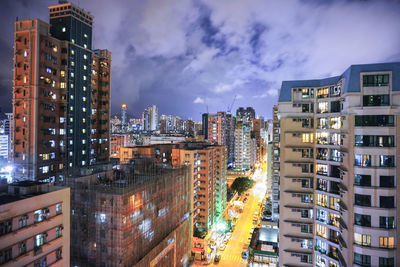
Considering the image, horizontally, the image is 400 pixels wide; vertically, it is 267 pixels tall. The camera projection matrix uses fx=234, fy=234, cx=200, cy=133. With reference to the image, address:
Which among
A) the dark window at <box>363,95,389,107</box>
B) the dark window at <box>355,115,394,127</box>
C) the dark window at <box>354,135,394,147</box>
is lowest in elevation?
the dark window at <box>354,135,394,147</box>

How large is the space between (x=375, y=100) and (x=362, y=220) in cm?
1073

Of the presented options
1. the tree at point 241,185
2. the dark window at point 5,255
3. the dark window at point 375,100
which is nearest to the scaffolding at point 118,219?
the dark window at point 5,255

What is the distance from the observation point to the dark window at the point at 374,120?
20.5 metres

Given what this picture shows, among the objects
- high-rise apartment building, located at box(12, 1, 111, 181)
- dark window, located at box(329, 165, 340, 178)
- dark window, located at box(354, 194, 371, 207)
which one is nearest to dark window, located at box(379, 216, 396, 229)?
dark window, located at box(354, 194, 371, 207)

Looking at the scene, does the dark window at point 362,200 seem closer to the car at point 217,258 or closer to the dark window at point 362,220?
the dark window at point 362,220

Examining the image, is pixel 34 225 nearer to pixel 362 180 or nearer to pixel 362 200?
pixel 362 200

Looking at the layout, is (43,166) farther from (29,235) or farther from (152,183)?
(29,235)

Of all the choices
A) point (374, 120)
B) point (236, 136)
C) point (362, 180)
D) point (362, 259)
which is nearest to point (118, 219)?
point (362, 259)

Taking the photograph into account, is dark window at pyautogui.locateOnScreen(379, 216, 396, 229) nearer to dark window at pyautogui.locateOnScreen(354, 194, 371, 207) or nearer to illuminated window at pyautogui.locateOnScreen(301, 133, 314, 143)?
dark window at pyautogui.locateOnScreen(354, 194, 371, 207)

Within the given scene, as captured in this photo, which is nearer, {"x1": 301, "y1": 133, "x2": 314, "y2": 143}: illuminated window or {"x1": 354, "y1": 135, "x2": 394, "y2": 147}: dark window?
{"x1": 354, "y1": 135, "x2": 394, "y2": 147}: dark window

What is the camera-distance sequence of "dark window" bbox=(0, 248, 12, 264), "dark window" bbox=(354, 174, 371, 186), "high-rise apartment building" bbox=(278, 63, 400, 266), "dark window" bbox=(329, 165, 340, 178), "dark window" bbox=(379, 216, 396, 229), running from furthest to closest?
"dark window" bbox=(329, 165, 340, 178) < "dark window" bbox=(354, 174, 371, 186) < "high-rise apartment building" bbox=(278, 63, 400, 266) < "dark window" bbox=(379, 216, 396, 229) < "dark window" bbox=(0, 248, 12, 264)

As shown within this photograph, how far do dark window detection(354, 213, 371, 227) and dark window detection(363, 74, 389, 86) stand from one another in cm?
1178

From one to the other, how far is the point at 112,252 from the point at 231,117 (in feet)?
434

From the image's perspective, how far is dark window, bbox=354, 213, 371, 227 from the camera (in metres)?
20.3
